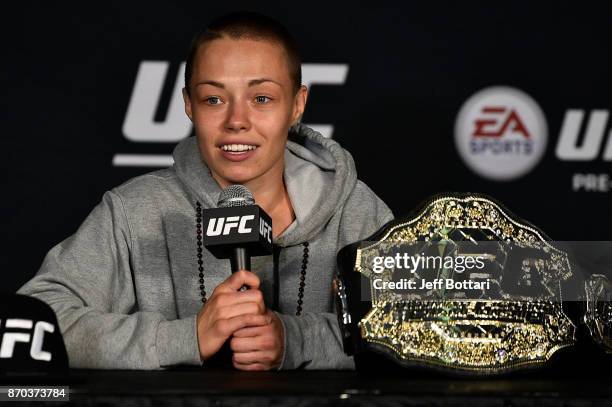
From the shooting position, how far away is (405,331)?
123 cm

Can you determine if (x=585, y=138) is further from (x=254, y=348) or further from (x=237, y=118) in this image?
(x=254, y=348)

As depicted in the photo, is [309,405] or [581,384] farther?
[581,384]

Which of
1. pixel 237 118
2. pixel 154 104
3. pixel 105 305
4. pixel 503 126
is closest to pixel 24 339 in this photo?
pixel 105 305

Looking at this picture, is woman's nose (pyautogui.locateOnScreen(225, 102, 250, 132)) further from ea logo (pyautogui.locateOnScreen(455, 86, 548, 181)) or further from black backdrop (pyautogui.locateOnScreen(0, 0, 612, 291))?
ea logo (pyautogui.locateOnScreen(455, 86, 548, 181))

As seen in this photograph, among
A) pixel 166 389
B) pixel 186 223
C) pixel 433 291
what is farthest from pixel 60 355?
pixel 186 223

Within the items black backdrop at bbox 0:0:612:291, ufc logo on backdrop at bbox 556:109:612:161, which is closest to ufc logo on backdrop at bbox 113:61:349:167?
black backdrop at bbox 0:0:612:291

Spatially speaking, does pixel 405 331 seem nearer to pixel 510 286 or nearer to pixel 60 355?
pixel 510 286

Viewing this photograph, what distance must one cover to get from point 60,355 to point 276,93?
2.08 feet

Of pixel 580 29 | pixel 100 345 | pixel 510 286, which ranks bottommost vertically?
pixel 100 345

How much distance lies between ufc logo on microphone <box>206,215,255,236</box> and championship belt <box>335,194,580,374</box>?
0.14m

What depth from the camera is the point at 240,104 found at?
159 cm

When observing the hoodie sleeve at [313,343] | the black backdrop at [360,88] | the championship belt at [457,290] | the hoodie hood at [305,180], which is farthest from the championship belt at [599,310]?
the black backdrop at [360,88]

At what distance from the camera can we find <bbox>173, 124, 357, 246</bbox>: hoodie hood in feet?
5.51

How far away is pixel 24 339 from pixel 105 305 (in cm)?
47
